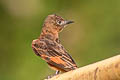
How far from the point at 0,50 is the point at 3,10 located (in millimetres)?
835

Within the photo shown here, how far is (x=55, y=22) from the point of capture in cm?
734

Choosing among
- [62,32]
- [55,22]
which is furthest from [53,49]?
[62,32]

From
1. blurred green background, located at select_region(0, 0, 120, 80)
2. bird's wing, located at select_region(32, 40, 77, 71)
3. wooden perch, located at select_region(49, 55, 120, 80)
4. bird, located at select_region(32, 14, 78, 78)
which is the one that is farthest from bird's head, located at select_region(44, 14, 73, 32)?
blurred green background, located at select_region(0, 0, 120, 80)

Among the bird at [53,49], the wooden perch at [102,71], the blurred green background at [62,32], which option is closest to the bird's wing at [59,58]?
the bird at [53,49]

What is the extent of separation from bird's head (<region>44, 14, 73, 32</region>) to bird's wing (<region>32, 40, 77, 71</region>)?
380 millimetres

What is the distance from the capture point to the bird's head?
7310 millimetres

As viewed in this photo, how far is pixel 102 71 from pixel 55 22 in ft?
9.91

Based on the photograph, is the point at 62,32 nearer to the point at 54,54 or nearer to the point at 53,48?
the point at 53,48

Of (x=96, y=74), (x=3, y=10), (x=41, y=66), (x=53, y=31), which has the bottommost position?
(x=96, y=74)

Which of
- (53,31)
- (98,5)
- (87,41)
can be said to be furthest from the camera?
(98,5)

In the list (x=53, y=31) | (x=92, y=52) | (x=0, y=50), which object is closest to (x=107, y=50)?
(x=92, y=52)

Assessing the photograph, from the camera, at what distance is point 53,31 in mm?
7410

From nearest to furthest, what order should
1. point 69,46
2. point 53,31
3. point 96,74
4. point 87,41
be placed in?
point 96,74
point 53,31
point 69,46
point 87,41

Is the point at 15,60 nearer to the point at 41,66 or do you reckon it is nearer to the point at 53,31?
the point at 41,66
